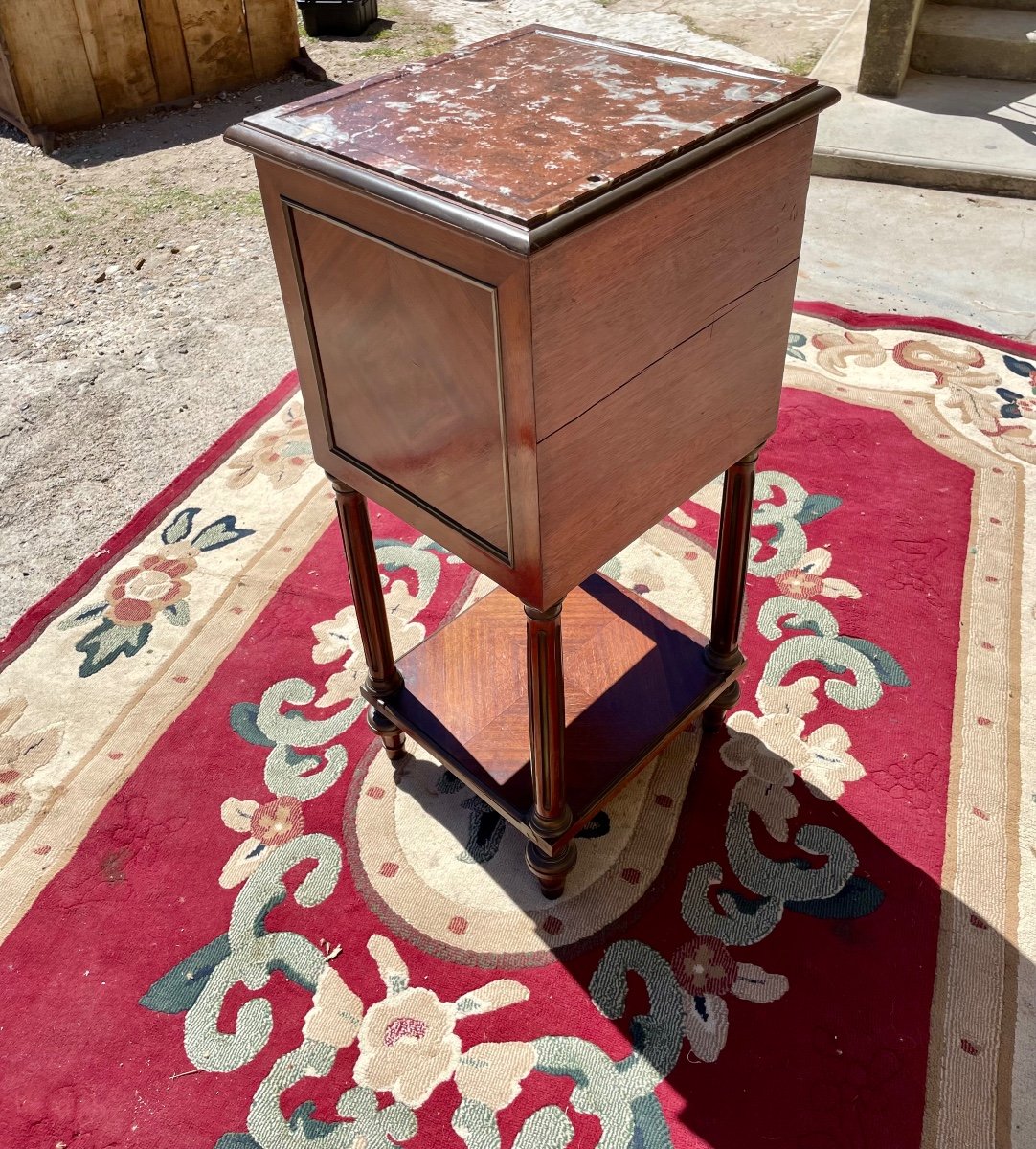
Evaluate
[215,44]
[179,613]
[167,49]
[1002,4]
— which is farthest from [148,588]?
[1002,4]

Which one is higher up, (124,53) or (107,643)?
(124,53)

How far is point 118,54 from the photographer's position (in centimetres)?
534

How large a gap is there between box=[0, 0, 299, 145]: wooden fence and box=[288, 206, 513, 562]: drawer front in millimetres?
4457

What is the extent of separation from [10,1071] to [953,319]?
337 centimetres

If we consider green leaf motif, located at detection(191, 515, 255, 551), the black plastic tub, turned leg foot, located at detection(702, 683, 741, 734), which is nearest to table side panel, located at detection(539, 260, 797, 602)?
turned leg foot, located at detection(702, 683, 741, 734)

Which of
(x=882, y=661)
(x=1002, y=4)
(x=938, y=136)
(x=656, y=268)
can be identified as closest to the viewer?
(x=656, y=268)

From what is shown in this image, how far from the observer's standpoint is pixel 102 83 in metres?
5.36

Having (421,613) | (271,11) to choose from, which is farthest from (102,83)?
(421,613)

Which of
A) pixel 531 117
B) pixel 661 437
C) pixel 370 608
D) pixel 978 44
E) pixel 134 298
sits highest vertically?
pixel 531 117

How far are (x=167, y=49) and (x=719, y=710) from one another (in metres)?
5.00

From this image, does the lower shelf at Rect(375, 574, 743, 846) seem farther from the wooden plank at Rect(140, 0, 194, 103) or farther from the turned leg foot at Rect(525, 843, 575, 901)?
the wooden plank at Rect(140, 0, 194, 103)

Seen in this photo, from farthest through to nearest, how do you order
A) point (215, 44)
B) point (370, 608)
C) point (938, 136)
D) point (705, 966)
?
point (215, 44) < point (938, 136) < point (370, 608) < point (705, 966)

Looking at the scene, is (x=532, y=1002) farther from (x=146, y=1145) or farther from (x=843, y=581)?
(x=843, y=581)

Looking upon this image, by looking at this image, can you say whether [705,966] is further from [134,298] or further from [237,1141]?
[134,298]
